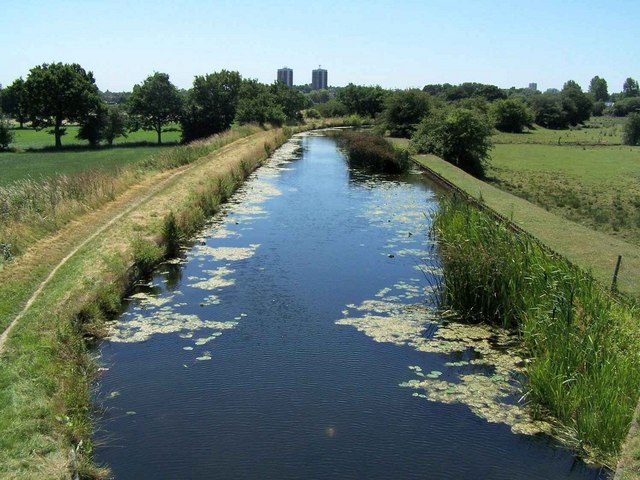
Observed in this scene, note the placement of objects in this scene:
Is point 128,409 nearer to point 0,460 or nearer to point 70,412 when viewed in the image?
point 70,412

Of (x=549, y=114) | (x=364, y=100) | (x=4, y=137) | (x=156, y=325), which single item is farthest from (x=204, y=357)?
(x=549, y=114)

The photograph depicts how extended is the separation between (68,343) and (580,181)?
2798 cm

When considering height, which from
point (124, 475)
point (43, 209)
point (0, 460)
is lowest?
point (124, 475)

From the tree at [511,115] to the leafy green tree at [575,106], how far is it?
19386mm

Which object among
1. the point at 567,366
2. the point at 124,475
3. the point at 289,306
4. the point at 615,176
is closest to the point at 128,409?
the point at 124,475

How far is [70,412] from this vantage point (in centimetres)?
805

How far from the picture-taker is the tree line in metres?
58.6

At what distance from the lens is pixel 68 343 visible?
31.7 feet

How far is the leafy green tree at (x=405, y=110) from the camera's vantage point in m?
53.1

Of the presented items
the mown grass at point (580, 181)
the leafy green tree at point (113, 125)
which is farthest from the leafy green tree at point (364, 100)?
the mown grass at point (580, 181)

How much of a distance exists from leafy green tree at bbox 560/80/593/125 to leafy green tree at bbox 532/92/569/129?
259 cm

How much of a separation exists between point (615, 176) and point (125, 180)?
25.6 metres

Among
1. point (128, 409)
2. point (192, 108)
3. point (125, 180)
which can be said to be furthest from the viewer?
point (192, 108)

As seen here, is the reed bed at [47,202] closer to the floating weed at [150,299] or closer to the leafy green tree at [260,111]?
the floating weed at [150,299]
